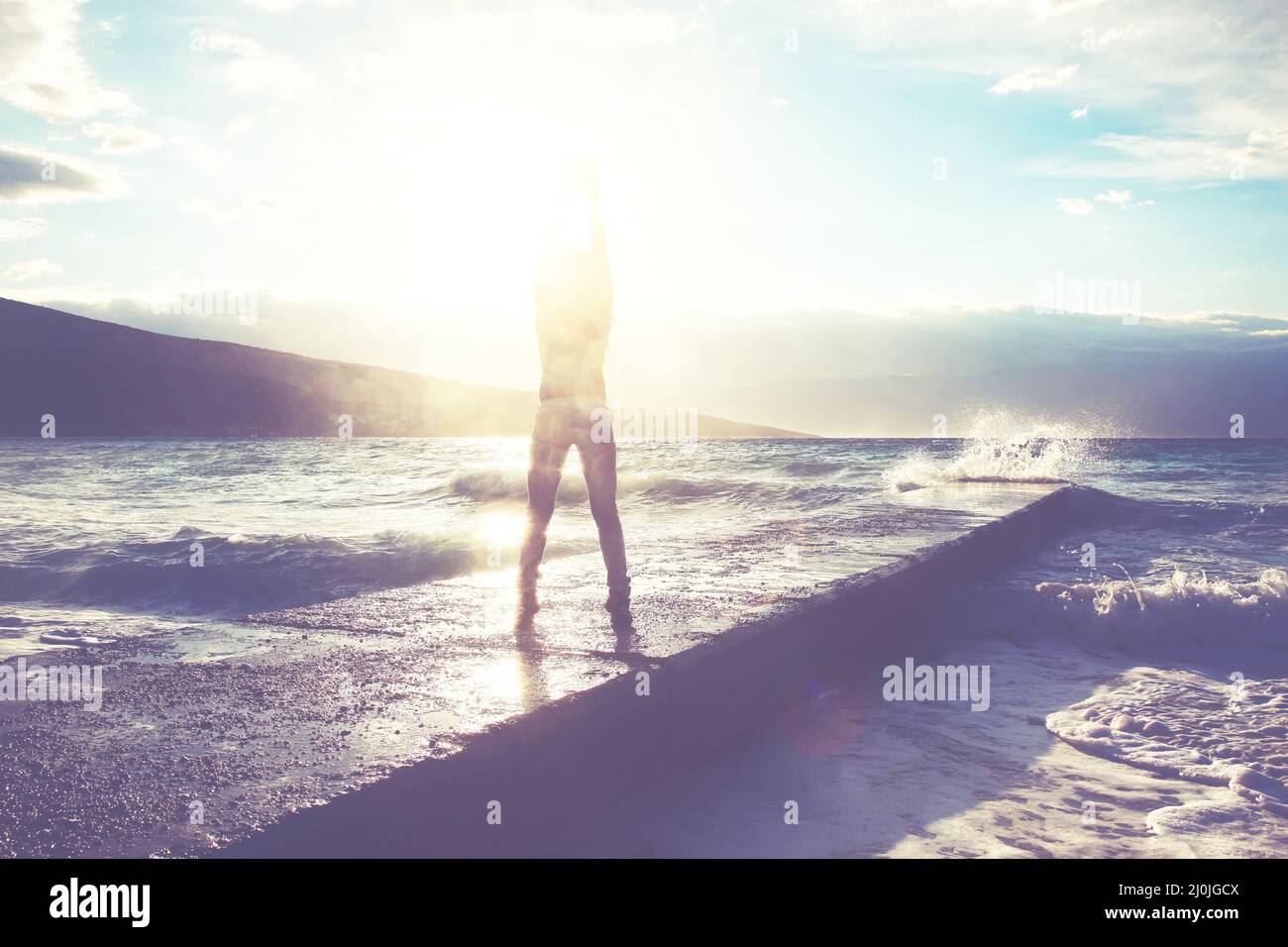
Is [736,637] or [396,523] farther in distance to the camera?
[396,523]

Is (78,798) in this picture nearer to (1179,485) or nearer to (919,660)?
(919,660)

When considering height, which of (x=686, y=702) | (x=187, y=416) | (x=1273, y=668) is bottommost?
(x=1273, y=668)

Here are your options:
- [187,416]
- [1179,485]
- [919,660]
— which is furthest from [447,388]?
[919,660]

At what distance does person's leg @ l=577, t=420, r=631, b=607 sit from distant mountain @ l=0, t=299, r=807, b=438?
44219mm

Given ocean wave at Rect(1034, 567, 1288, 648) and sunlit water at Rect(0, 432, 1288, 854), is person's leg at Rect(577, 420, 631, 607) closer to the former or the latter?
sunlit water at Rect(0, 432, 1288, 854)

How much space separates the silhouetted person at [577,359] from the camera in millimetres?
3996

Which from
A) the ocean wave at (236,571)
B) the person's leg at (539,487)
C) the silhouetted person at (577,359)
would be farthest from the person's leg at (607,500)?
the ocean wave at (236,571)

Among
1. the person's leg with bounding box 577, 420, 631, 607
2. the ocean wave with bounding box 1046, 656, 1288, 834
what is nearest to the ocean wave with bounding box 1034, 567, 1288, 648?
the ocean wave with bounding box 1046, 656, 1288, 834

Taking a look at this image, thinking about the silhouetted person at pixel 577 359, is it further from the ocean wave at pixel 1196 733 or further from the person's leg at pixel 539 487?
the ocean wave at pixel 1196 733

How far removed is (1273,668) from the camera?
5.13 m

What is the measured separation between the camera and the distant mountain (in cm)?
4266

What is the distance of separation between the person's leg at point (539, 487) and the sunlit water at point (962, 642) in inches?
54.7
